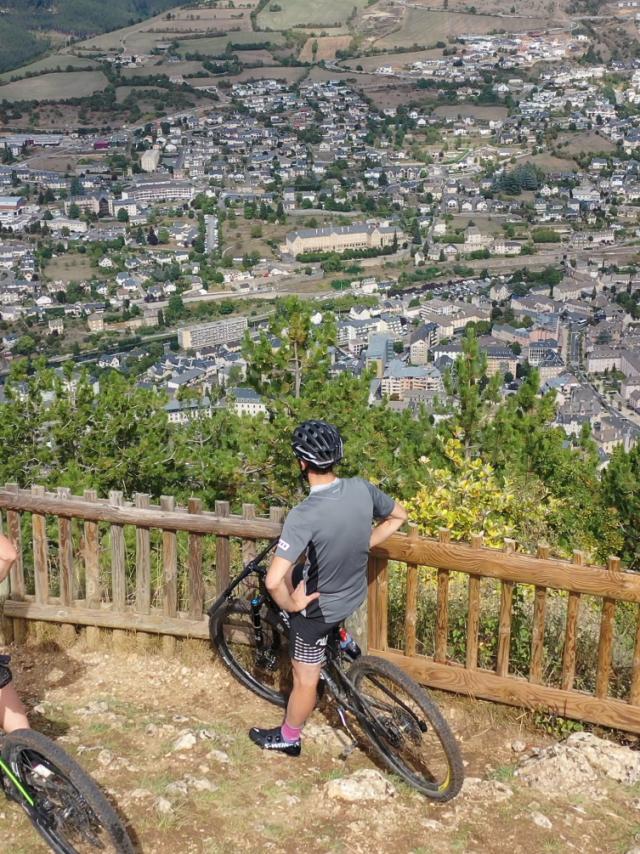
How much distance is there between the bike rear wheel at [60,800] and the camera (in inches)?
97.9

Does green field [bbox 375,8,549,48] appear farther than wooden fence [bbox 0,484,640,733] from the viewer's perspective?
Yes

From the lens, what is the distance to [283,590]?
2859 millimetres

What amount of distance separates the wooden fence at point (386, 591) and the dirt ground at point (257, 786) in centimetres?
17

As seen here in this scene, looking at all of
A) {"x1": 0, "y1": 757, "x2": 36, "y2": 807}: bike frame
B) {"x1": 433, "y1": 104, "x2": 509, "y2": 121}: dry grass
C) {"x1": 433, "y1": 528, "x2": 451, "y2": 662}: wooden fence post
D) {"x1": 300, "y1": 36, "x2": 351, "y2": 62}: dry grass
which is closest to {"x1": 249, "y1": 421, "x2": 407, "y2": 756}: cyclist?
{"x1": 433, "y1": 528, "x2": 451, "y2": 662}: wooden fence post

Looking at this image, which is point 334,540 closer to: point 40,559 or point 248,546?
point 248,546

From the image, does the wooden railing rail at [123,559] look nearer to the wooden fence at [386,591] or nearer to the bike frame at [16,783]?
the wooden fence at [386,591]

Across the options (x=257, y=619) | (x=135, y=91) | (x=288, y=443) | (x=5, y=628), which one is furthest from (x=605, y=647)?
(x=135, y=91)

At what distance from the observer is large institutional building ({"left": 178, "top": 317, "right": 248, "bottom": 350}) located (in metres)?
44.6

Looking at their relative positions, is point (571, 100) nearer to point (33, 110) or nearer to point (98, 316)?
point (33, 110)

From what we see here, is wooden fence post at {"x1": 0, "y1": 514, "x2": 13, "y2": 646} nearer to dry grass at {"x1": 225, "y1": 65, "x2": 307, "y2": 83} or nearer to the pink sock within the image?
the pink sock

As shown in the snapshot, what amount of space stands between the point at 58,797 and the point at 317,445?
1.13 m

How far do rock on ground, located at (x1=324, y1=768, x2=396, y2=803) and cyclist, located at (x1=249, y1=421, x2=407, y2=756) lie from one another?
241 millimetres

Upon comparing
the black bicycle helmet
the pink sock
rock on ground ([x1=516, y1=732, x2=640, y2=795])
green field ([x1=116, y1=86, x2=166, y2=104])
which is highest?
green field ([x1=116, y1=86, x2=166, y2=104])

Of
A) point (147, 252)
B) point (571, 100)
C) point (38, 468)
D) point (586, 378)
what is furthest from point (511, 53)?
point (38, 468)
